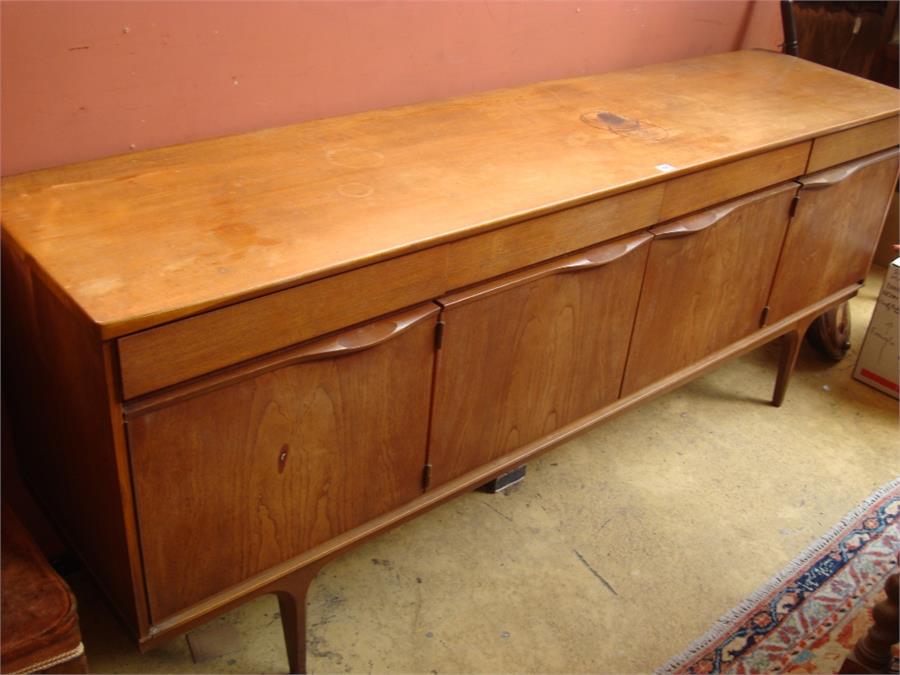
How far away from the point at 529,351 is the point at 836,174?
0.99 meters

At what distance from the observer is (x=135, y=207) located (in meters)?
1.51

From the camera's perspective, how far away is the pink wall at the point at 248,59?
158 cm

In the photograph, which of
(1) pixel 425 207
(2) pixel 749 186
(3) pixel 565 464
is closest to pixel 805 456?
(3) pixel 565 464

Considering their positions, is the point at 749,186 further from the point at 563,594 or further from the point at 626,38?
the point at 563,594

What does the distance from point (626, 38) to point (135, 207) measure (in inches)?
57.7

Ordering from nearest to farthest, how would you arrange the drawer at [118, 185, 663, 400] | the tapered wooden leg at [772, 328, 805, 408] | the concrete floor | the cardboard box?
the drawer at [118, 185, 663, 400], the concrete floor, the tapered wooden leg at [772, 328, 805, 408], the cardboard box

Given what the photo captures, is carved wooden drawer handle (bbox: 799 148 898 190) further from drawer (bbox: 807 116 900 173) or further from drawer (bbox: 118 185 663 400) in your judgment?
drawer (bbox: 118 185 663 400)

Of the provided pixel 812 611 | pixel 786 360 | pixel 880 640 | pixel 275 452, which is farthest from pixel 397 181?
pixel 786 360

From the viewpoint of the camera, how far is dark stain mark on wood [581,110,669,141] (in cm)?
203

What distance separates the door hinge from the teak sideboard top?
0.22ft

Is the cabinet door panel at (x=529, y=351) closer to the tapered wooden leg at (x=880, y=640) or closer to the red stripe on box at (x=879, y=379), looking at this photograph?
the tapered wooden leg at (x=880, y=640)

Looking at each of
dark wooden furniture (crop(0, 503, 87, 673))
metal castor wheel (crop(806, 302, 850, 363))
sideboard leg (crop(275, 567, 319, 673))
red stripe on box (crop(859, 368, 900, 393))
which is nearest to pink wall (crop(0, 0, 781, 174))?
dark wooden furniture (crop(0, 503, 87, 673))

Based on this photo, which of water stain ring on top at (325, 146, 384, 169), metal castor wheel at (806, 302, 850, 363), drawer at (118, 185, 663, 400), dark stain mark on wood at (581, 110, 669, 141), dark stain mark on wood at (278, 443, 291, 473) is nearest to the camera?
drawer at (118, 185, 663, 400)

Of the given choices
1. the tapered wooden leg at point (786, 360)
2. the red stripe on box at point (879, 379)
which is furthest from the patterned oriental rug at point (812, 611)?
the red stripe on box at point (879, 379)
